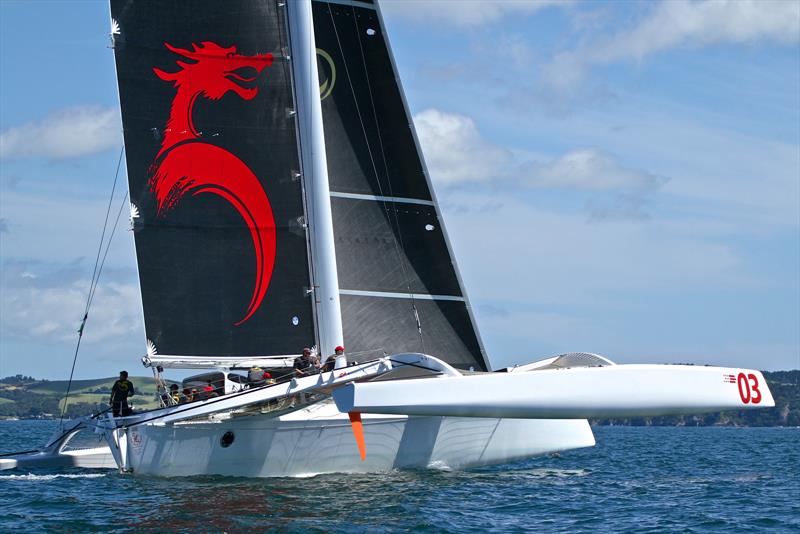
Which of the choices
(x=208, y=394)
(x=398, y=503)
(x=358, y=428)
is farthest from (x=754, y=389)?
(x=208, y=394)

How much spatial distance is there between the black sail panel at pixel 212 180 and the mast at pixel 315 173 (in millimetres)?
222

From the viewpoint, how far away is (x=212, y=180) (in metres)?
18.8

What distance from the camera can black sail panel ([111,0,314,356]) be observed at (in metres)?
18.6

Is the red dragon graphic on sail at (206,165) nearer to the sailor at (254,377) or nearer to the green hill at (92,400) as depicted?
the sailor at (254,377)

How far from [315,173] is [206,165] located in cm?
173

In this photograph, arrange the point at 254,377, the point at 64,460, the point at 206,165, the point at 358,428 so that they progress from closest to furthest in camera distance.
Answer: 1. the point at 358,428
2. the point at 254,377
3. the point at 206,165
4. the point at 64,460

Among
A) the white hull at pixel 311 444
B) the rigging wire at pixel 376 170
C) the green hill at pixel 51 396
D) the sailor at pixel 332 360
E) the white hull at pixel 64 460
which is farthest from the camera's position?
the green hill at pixel 51 396

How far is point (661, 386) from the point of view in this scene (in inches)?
590

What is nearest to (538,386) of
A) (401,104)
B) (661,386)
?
(661,386)

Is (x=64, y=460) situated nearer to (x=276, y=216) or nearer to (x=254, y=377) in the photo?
(x=254, y=377)

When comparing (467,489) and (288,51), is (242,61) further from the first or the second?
(467,489)

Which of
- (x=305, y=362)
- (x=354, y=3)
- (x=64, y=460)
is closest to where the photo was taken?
(x=305, y=362)

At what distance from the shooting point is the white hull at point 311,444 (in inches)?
670

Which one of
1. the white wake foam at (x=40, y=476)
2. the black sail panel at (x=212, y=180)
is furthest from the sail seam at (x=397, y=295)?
the white wake foam at (x=40, y=476)
